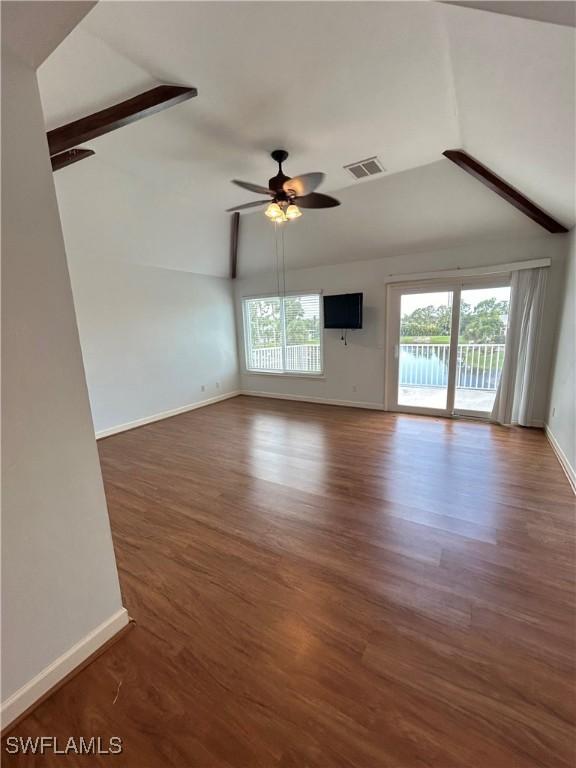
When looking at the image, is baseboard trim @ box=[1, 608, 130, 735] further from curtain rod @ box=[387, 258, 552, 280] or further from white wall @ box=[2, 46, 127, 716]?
curtain rod @ box=[387, 258, 552, 280]

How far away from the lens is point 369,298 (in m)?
5.12

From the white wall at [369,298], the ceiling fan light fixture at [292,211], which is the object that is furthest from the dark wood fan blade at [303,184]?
the white wall at [369,298]

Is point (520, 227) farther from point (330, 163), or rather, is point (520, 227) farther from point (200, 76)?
point (200, 76)

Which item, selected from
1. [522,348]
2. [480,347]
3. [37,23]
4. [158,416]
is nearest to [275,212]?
[37,23]

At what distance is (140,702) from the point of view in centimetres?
122

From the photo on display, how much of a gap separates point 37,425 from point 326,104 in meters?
2.85

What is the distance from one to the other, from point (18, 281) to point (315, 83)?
230 centimetres

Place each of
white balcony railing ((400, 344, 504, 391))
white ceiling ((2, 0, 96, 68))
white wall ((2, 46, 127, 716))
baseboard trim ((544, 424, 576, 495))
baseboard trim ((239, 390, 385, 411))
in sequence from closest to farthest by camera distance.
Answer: white ceiling ((2, 0, 96, 68)), white wall ((2, 46, 127, 716)), baseboard trim ((544, 424, 576, 495)), white balcony railing ((400, 344, 504, 391)), baseboard trim ((239, 390, 385, 411))

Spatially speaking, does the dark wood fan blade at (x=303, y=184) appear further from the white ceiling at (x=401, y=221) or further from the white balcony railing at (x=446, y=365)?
the white balcony railing at (x=446, y=365)

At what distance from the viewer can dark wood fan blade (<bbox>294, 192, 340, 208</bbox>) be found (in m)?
2.95

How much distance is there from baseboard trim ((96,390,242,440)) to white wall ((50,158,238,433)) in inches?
1.7

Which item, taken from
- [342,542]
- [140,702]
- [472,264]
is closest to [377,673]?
[342,542]

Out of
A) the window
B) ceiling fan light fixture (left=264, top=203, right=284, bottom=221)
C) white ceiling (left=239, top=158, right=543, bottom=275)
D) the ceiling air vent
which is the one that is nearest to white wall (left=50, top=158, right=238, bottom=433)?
the window

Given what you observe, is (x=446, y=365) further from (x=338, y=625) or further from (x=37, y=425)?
(x=37, y=425)
